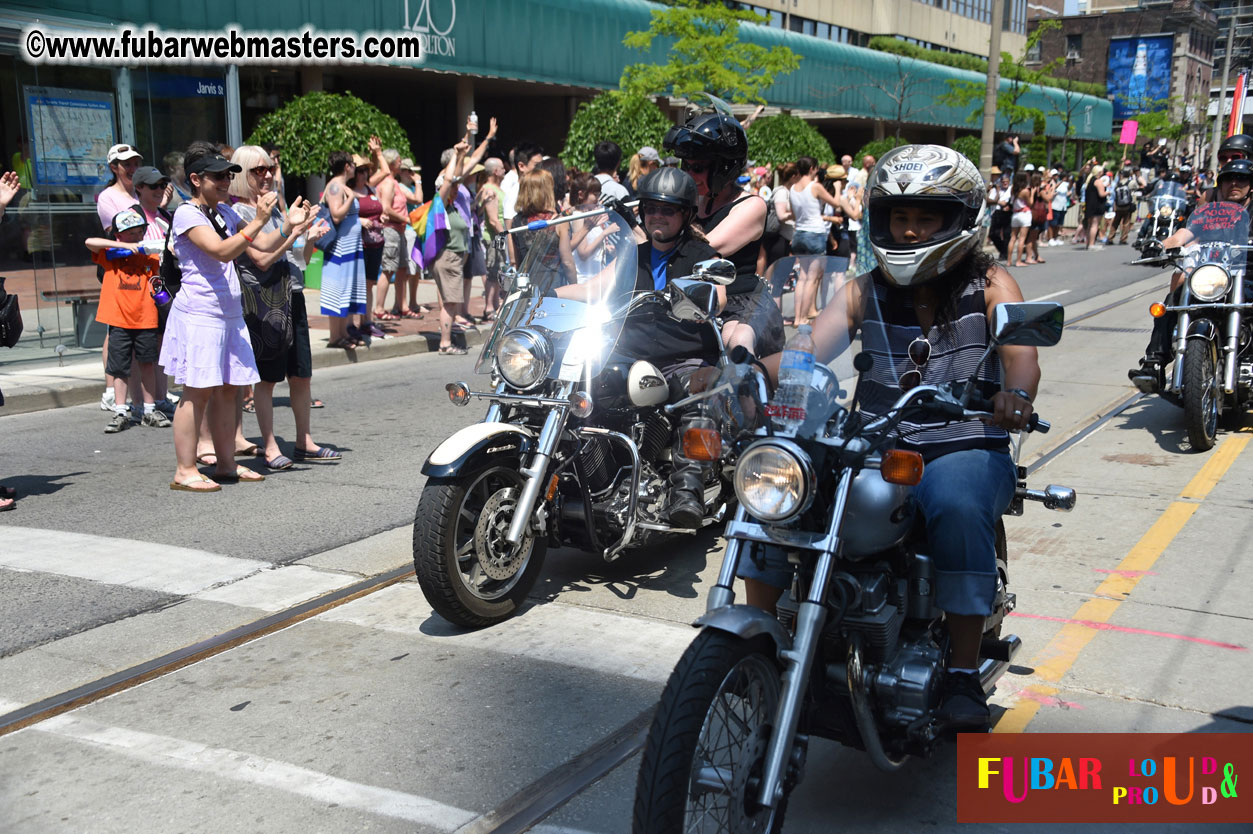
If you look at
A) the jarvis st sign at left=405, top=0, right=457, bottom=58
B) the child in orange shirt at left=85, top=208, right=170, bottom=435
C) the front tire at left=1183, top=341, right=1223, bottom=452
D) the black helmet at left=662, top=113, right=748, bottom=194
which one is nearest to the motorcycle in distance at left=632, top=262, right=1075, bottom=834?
the black helmet at left=662, top=113, right=748, bottom=194

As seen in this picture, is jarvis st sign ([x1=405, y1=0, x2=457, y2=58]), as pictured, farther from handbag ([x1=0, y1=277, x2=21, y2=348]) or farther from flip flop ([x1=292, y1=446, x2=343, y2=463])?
handbag ([x1=0, y1=277, x2=21, y2=348])

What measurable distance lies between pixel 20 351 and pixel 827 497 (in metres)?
10.7

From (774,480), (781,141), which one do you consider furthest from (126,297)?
(781,141)

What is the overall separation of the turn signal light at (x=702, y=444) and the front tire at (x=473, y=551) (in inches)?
66.5

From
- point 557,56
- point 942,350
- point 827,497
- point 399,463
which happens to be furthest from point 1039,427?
point 557,56

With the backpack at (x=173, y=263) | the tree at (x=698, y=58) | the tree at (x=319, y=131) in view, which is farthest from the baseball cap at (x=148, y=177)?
the tree at (x=698, y=58)

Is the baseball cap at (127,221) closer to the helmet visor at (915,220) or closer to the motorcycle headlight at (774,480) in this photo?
the helmet visor at (915,220)

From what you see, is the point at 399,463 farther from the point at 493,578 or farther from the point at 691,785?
the point at 691,785

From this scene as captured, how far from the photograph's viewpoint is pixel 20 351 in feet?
37.5

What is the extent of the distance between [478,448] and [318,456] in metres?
3.41

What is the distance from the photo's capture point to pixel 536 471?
15.2 feet

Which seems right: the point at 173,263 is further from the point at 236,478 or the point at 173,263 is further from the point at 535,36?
the point at 535,36

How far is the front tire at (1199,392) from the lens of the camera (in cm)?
732

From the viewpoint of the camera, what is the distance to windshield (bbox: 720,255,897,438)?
9.48ft
